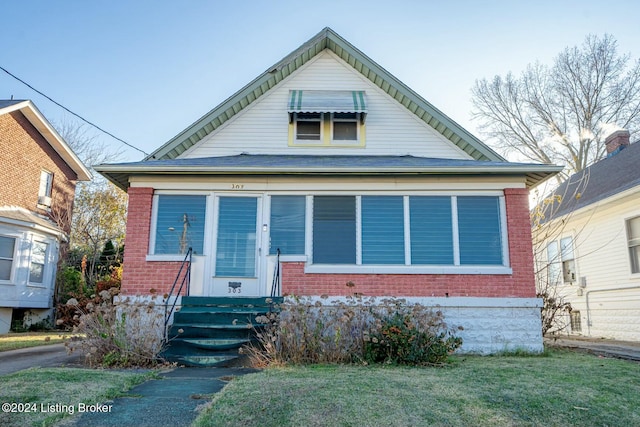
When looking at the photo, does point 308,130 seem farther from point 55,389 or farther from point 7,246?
point 7,246

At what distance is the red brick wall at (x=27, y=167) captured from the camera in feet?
51.9

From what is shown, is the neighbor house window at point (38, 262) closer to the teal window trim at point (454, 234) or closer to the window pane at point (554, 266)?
the teal window trim at point (454, 234)

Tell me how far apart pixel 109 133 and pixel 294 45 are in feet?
32.9

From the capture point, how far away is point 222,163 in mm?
9422

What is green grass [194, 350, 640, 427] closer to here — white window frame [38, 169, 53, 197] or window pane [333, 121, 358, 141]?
window pane [333, 121, 358, 141]

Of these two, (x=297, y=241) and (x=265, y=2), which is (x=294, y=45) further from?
(x=297, y=241)

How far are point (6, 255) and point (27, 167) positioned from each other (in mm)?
3471

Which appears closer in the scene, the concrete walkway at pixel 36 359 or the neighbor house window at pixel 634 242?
the concrete walkway at pixel 36 359

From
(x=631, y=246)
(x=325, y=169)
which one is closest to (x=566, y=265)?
(x=631, y=246)

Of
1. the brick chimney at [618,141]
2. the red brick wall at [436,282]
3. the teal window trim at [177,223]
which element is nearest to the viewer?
the red brick wall at [436,282]

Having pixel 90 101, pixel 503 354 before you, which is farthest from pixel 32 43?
pixel 503 354

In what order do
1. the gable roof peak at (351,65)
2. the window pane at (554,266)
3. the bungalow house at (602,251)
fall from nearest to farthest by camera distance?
the gable roof peak at (351,65) → the bungalow house at (602,251) → the window pane at (554,266)

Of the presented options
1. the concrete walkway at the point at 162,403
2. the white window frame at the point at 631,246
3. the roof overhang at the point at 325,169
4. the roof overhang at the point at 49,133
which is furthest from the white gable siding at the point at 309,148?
the roof overhang at the point at 49,133

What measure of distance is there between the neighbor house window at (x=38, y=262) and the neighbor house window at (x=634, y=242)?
59.0ft
